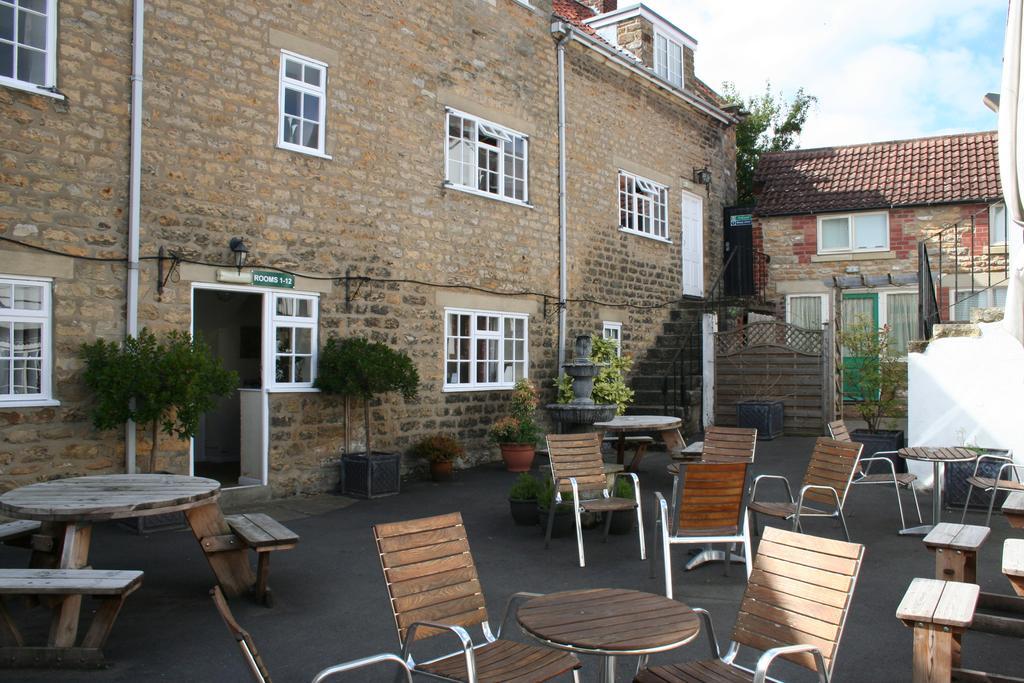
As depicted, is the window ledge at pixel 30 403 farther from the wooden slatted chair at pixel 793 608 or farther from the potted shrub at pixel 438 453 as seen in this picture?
the wooden slatted chair at pixel 793 608

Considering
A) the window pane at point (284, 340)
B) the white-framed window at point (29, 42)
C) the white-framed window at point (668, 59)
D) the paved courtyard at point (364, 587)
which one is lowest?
the paved courtyard at point (364, 587)

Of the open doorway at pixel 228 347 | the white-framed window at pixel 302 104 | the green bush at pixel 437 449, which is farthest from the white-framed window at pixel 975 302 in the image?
the open doorway at pixel 228 347

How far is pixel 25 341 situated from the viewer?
7.23 metres

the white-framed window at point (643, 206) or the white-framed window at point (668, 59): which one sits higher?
the white-framed window at point (668, 59)

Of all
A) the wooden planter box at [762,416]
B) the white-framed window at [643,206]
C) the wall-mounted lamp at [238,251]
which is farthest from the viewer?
the white-framed window at [643,206]

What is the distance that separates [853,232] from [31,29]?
1677 cm

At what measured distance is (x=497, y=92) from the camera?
40.2 ft

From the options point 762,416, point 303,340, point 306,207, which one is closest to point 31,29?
point 306,207

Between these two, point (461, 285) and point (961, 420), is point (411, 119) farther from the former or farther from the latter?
point (961, 420)

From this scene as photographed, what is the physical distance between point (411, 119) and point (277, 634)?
24.8 ft

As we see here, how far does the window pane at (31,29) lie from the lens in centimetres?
731

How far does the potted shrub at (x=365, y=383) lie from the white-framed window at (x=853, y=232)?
1309cm

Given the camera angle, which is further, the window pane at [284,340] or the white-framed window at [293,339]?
the window pane at [284,340]

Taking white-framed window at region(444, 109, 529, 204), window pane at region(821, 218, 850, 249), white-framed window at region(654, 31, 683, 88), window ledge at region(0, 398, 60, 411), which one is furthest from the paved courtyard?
white-framed window at region(654, 31, 683, 88)
